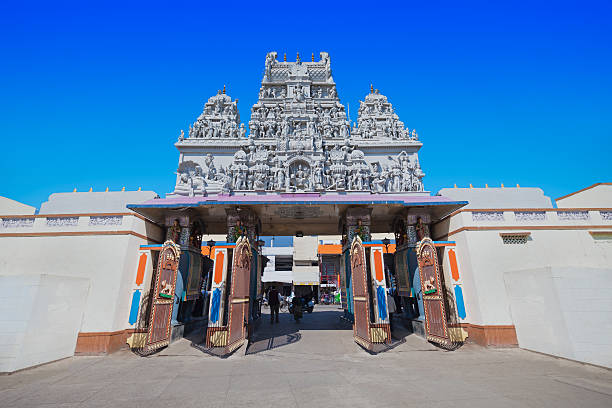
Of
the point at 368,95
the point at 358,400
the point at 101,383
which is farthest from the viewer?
the point at 368,95

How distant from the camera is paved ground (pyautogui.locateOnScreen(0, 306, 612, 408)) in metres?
4.34

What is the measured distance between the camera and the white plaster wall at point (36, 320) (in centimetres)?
607

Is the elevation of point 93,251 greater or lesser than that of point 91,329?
greater

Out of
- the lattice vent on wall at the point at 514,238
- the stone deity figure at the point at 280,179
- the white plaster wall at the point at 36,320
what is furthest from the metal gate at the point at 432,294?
the white plaster wall at the point at 36,320

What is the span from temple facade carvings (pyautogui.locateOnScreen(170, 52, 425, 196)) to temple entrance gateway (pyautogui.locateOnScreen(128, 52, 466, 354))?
0.26 ft

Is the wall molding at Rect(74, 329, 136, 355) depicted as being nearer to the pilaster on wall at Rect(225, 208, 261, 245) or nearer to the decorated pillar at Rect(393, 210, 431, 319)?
the pilaster on wall at Rect(225, 208, 261, 245)

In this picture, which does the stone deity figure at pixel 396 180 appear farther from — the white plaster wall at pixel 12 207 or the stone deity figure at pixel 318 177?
the white plaster wall at pixel 12 207

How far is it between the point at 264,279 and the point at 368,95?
19.8 metres

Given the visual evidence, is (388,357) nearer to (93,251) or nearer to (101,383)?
(101,383)

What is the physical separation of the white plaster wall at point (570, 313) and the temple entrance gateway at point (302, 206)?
2349mm

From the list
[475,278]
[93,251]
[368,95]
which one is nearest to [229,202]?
[93,251]

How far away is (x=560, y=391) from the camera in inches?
182

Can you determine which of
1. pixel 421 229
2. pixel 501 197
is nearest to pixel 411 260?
pixel 421 229

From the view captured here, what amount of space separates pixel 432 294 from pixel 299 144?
9.38m
